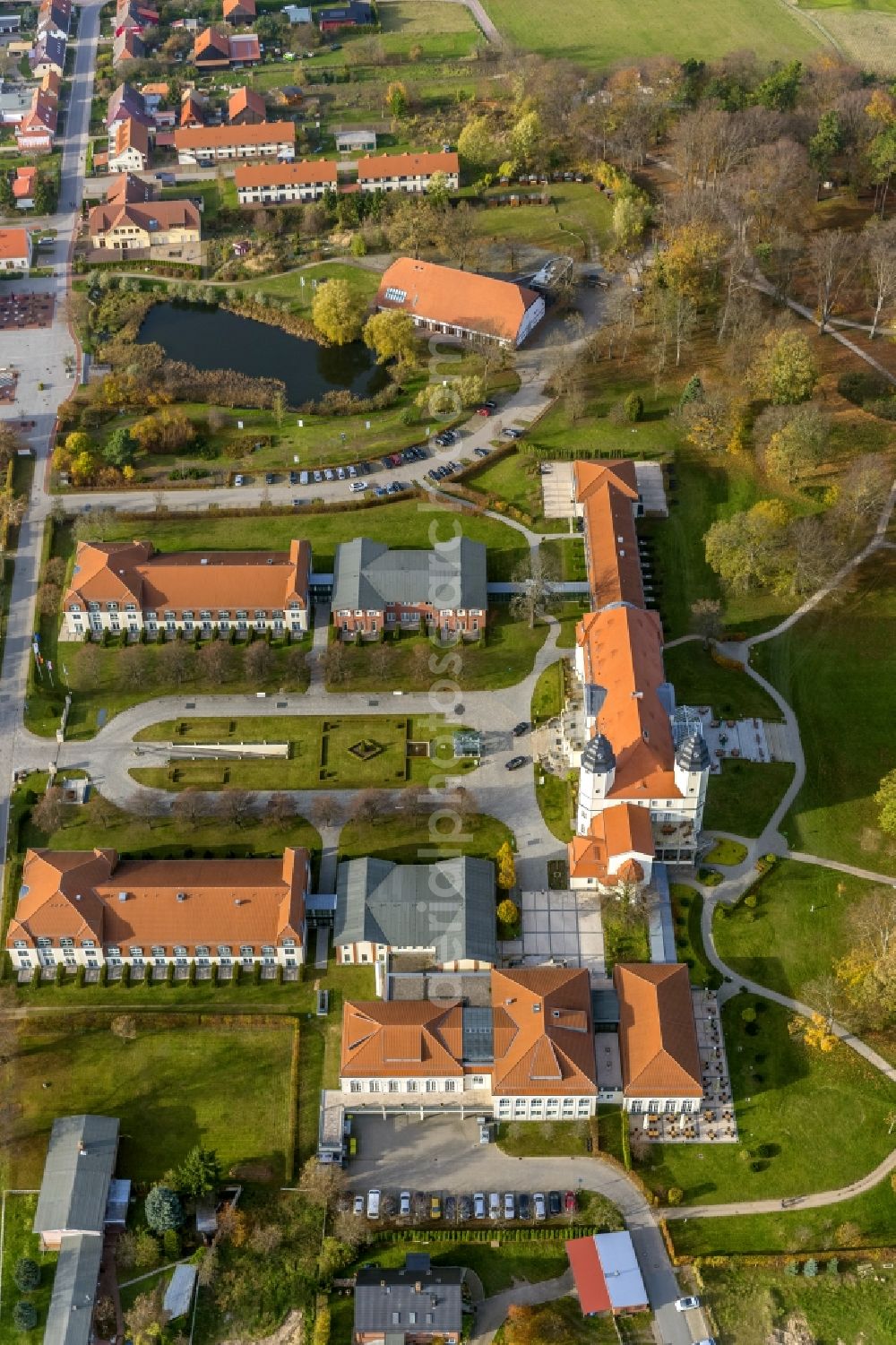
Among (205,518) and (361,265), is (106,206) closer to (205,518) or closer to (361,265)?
(361,265)

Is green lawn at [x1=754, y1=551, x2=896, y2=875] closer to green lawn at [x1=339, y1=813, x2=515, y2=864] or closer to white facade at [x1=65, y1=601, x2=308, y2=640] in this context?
green lawn at [x1=339, y1=813, x2=515, y2=864]

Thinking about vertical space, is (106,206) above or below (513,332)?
above

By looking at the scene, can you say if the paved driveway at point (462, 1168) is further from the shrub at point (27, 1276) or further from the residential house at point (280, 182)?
the residential house at point (280, 182)

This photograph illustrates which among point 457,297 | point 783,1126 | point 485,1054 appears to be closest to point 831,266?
point 457,297

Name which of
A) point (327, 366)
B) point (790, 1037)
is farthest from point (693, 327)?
point (790, 1037)

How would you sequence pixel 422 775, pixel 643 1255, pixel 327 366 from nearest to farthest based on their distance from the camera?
pixel 643 1255 → pixel 422 775 → pixel 327 366

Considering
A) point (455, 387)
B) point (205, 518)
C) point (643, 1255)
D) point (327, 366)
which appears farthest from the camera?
point (327, 366)

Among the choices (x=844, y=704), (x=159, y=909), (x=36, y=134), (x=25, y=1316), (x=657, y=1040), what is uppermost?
(x=36, y=134)

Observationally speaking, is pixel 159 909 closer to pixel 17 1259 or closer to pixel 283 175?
pixel 17 1259

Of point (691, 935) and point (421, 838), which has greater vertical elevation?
point (421, 838)
